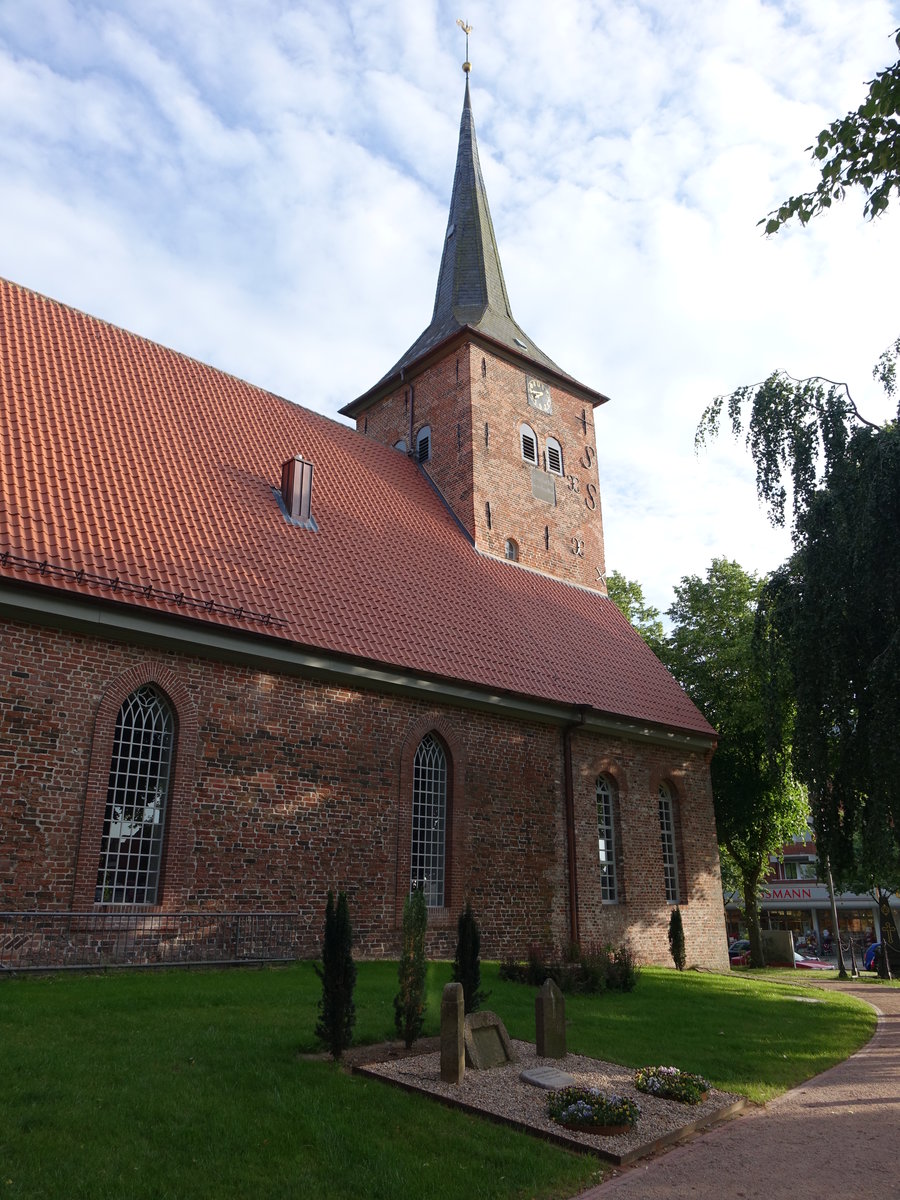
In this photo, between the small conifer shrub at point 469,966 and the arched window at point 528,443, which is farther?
the arched window at point 528,443

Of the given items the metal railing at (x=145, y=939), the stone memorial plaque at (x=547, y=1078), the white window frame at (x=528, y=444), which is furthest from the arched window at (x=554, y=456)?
the stone memorial plaque at (x=547, y=1078)

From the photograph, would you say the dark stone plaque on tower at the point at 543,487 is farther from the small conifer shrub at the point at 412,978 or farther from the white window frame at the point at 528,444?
the small conifer shrub at the point at 412,978

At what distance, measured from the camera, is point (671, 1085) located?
782 cm

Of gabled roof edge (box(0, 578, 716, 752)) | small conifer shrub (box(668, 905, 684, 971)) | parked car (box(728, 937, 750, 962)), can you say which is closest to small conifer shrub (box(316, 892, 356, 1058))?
gabled roof edge (box(0, 578, 716, 752))

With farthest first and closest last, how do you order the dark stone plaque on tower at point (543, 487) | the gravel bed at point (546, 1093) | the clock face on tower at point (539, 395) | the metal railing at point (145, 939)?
the clock face on tower at point (539, 395), the dark stone plaque on tower at point (543, 487), the metal railing at point (145, 939), the gravel bed at point (546, 1093)

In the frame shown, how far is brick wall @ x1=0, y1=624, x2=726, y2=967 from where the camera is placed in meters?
11.3

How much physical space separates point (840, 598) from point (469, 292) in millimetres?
17557

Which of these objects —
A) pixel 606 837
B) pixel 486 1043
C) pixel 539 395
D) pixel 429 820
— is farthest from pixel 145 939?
pixel 539 395

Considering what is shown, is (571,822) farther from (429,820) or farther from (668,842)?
(668,842)

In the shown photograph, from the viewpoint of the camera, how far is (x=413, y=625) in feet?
53.3

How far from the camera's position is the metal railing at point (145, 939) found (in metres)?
10.5

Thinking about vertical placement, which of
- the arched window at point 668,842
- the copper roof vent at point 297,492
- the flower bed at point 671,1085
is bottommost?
the flower bed at point 671,1085

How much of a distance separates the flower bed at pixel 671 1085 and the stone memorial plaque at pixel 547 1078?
623 mm

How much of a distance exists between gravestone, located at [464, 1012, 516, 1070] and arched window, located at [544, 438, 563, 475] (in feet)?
57.6
